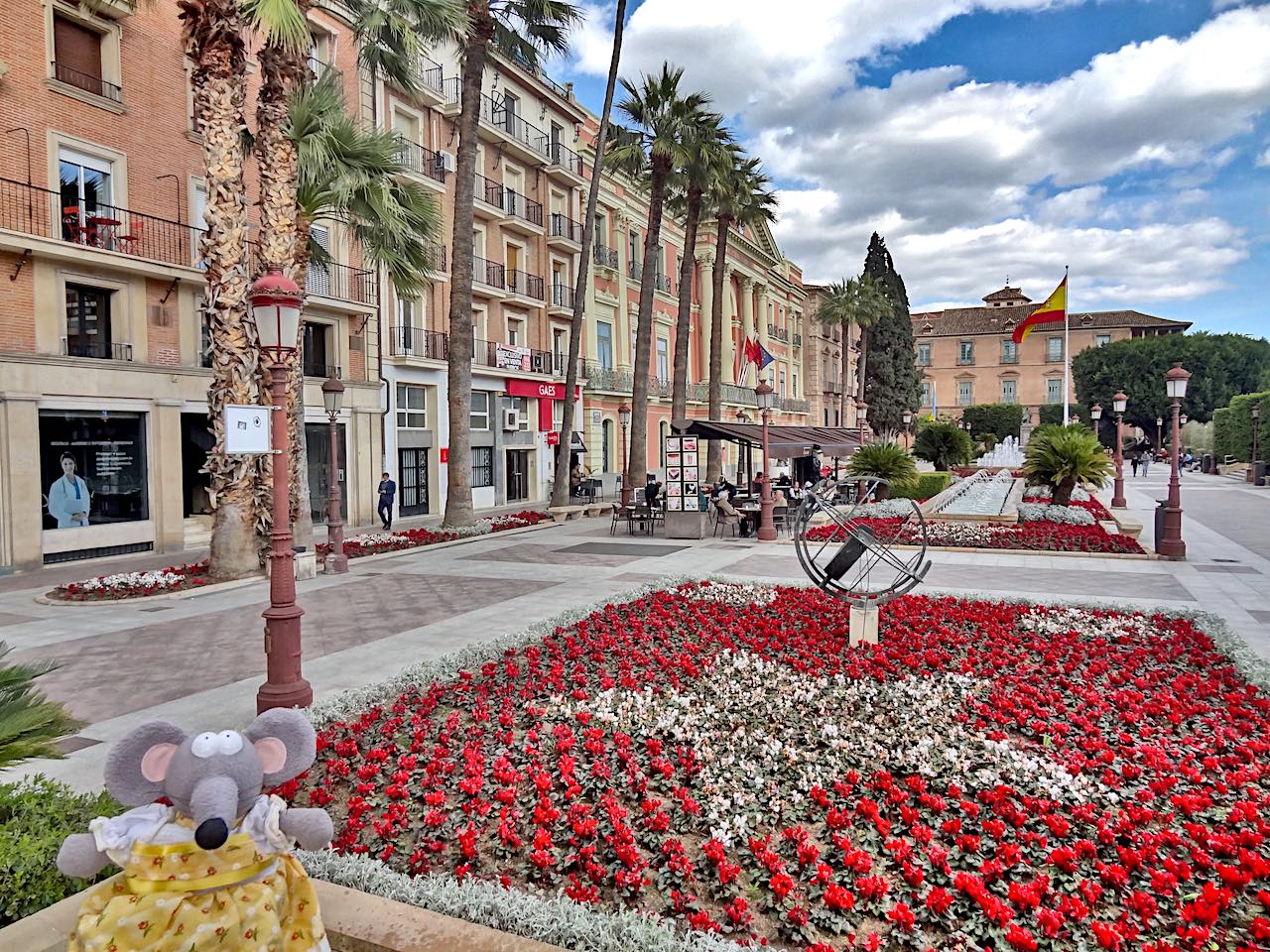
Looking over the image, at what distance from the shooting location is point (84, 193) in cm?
1650

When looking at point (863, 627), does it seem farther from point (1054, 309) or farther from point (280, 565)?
point (1054, 309)

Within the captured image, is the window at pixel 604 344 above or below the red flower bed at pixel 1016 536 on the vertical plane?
above

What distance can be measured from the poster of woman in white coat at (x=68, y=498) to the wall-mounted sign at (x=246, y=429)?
13.2 metres

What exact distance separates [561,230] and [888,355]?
33.2 metres

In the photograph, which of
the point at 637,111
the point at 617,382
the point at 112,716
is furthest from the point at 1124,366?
the point at 112,716

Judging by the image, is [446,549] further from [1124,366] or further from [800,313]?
[1124,366]

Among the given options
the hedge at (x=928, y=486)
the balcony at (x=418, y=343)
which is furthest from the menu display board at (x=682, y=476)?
the balcony at (x=418, y=343)

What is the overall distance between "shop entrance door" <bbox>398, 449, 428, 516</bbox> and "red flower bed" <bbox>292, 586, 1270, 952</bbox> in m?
19.4

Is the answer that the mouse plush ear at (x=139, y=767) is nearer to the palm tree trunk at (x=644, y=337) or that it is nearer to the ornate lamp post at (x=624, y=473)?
the ornate lamp post at (x=624, y=473)

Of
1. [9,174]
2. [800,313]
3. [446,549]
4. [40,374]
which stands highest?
[800,313]

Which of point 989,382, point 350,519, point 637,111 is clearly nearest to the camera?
point 350,519

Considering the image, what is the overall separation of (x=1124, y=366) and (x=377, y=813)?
80.1 metres

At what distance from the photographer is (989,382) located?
8881 centimetres

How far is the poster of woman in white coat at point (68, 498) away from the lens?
16031 millimetres
